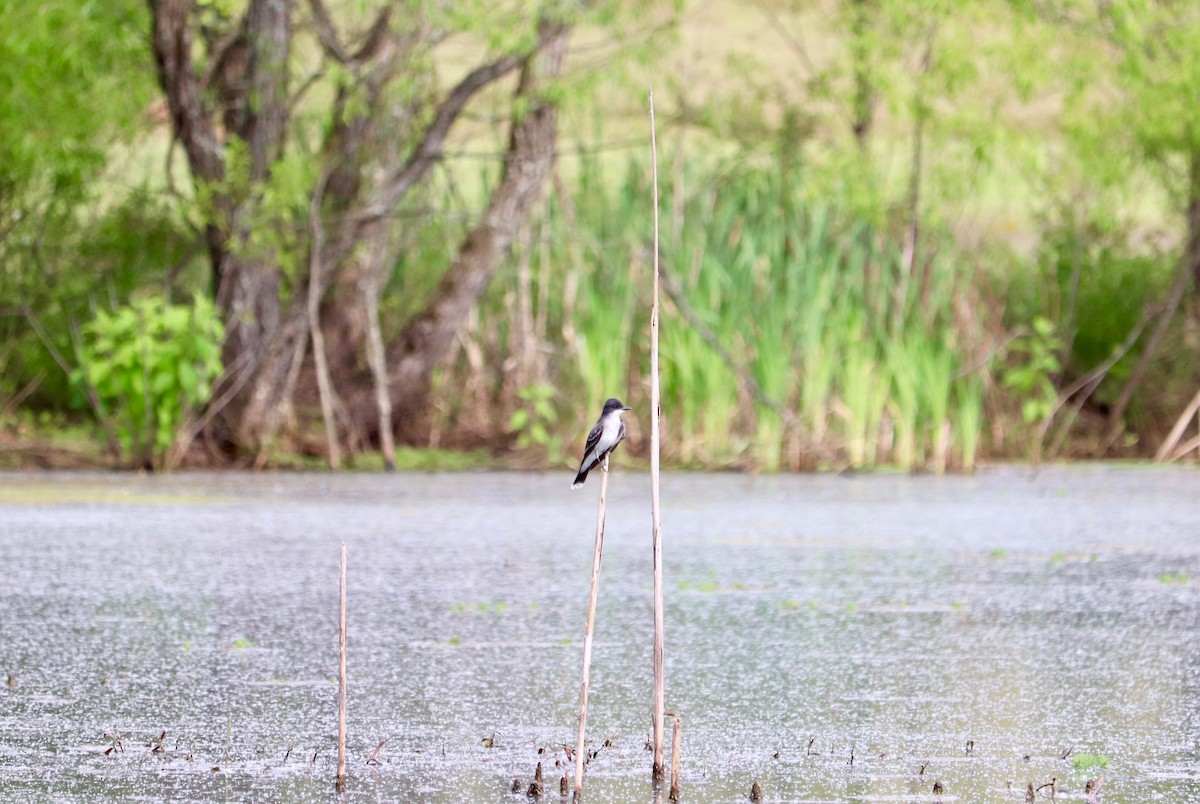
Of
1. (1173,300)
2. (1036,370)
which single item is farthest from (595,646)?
(1173,300)

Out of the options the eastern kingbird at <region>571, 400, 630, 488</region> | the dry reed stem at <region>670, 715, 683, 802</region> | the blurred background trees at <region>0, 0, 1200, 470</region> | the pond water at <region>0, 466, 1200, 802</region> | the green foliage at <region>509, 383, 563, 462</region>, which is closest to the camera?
the dry reed stem at <region>670, 715, 683, 802</region>

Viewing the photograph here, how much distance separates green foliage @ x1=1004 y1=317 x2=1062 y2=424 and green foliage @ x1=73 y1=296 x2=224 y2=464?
559 cm

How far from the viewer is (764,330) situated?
40.4ft

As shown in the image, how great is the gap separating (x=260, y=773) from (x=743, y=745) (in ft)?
3.86

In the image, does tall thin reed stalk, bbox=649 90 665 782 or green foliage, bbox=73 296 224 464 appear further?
green foliage, bbox=73 296 224 464

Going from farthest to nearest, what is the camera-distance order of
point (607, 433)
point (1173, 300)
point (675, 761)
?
point (1173, 300), point (607, 433), point (675, 761)

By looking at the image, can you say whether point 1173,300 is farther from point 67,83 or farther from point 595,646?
point 595,646

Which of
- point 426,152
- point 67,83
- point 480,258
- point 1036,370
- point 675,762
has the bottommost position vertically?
point 675,762

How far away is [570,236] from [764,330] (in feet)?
5.21

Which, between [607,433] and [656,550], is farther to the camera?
[607,433]

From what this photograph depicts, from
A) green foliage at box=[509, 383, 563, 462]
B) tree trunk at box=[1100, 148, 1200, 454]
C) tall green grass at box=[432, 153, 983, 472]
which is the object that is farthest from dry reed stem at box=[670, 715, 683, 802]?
tree trunk at box=[1100, 148, 1200, 454]

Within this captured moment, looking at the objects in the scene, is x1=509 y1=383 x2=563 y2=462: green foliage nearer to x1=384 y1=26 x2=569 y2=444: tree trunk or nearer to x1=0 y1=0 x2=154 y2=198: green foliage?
x1=384 y1=26 x2=569 y2=444: tree trunk

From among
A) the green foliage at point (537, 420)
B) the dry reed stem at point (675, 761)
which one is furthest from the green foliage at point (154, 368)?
the dry reed stem at point (675, 761)

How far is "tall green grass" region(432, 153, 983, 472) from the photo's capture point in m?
12.3
